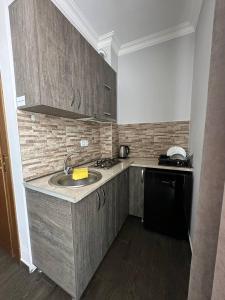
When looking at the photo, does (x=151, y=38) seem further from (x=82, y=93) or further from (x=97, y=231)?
(x=97, y=231)

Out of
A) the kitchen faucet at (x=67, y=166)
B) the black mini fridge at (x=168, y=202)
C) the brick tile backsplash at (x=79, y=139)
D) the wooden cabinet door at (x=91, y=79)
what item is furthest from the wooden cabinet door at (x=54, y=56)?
the black mini fridge at (x=168, y=202)

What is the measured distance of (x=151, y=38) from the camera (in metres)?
2.01

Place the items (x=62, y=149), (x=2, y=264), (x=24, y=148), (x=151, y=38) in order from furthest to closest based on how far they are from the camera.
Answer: (x=151, y=38) < (x=62, y=149) < (x=2, y=264) < (x=24, y=148)

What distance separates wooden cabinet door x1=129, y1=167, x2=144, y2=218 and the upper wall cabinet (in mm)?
1082

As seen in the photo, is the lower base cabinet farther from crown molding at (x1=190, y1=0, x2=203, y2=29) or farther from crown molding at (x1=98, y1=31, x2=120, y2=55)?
crown molding at (x1=190, y1=0, x2=203, y2=29)

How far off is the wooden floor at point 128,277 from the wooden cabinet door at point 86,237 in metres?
0.16

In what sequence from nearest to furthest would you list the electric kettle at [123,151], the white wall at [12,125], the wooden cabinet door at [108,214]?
the white wall at [12,125]
the wooden cabinet door at [108,214]
the electric kettle at [123,151]

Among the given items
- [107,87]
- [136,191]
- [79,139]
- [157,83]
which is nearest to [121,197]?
[136,191]

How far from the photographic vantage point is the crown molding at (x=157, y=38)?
183cm

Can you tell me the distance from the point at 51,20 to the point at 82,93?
56 centimetres

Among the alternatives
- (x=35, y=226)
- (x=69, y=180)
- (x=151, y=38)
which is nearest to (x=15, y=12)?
(x=69, y=180)

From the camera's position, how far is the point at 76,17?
1575 mm

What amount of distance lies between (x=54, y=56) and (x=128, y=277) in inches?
76.7

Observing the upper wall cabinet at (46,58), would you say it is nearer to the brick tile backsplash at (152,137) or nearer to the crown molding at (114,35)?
the crown molding at (114,35)
